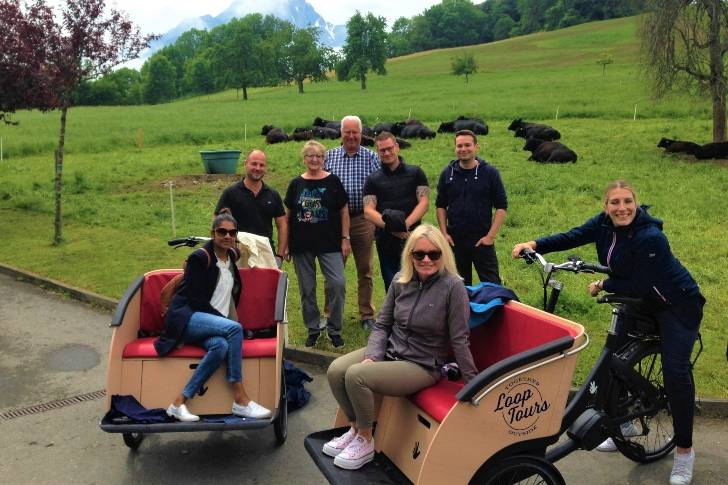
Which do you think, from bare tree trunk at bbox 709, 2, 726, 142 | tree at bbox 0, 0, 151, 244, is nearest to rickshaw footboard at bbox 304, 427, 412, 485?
tree at bbox 0, 0, 151, 244

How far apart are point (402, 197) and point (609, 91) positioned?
4388cm

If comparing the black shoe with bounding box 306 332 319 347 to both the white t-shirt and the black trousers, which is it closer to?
the black trousers

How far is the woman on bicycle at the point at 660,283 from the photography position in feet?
14.4

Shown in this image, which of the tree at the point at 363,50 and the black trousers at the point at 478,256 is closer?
the black trousers at the point at 478,256

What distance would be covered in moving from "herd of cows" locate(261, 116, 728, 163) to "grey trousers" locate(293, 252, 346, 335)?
11.1 m

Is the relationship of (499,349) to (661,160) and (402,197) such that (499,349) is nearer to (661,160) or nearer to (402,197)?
(402,197)

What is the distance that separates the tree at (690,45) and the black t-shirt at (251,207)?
19.8 meters

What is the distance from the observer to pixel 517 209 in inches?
551

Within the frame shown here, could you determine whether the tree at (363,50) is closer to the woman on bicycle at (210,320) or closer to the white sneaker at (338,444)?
the woman on bicycle at (210,320)


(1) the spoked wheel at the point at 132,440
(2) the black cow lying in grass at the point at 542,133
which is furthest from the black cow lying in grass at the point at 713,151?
(1) the spoked wheel at the point at 132,440

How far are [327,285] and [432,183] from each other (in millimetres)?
10318

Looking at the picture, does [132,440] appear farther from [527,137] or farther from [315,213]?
[527,137]

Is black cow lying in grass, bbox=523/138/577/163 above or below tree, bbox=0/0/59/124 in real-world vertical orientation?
below

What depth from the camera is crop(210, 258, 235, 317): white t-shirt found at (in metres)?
5.44
